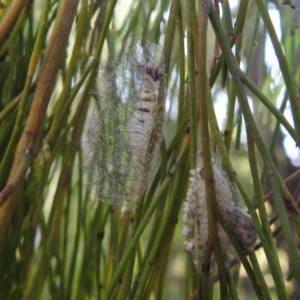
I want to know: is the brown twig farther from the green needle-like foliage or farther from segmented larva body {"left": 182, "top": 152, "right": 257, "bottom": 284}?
segmented larva body {"left": 182, "top": 152, "right": 257, "bottom": 284}

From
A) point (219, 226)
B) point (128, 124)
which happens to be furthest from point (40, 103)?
point (219, 226)

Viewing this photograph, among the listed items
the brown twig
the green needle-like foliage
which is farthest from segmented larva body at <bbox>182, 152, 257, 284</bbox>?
the brown twig

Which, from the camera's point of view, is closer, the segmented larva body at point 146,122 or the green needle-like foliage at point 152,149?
the green needle-like foliage at point 152,149

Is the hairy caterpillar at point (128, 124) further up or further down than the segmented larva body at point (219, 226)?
further up

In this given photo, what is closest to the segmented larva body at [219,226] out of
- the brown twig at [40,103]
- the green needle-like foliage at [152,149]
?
the green needle-like foliage at [152,149]

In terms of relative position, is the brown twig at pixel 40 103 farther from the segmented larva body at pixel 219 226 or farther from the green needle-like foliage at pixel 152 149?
the segmented larva body at pixel 219 226

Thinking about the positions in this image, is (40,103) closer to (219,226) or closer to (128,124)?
(128,124)

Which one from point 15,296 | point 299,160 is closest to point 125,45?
point 15,296
